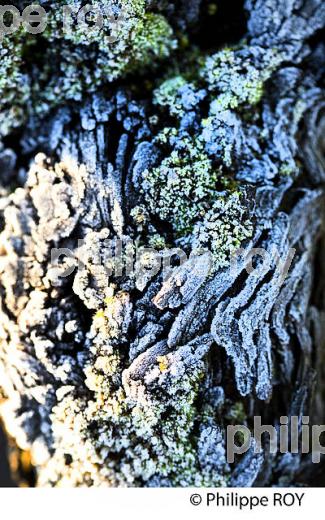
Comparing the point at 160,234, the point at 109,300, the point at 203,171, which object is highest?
the point at 203,171

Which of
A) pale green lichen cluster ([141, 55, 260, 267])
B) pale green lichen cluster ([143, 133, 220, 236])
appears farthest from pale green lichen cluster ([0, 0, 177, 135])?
pale green lichen cluster ([143, 133, 220, 236])

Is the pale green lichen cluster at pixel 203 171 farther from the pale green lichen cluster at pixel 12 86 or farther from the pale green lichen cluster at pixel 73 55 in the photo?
the pale green lichen cluster at pixel 12 86

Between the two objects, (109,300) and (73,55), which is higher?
(73,55)

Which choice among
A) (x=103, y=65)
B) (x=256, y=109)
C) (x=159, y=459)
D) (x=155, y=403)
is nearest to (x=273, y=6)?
(x=256, y=109)

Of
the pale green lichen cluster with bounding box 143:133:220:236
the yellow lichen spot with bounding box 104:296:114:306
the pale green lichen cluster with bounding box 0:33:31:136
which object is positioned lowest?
the yellow lichen spot with bounding box 104:296:114:306

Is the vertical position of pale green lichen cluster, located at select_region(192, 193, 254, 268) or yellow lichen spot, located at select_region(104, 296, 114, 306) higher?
pale green lichen cluster, located at select_region(192, 193, 254, 268)

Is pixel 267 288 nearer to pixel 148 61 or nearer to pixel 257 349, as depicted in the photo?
pixel 257 349

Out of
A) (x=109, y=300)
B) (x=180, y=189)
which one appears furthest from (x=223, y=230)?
(x=109, y=300)

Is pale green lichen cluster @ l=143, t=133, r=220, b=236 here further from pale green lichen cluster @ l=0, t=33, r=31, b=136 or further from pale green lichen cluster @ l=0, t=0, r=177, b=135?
pale green lichen cluster @ l=0, t=33, r=31, b=136

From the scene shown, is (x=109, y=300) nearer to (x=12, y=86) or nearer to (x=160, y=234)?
(x=160, y=234)
